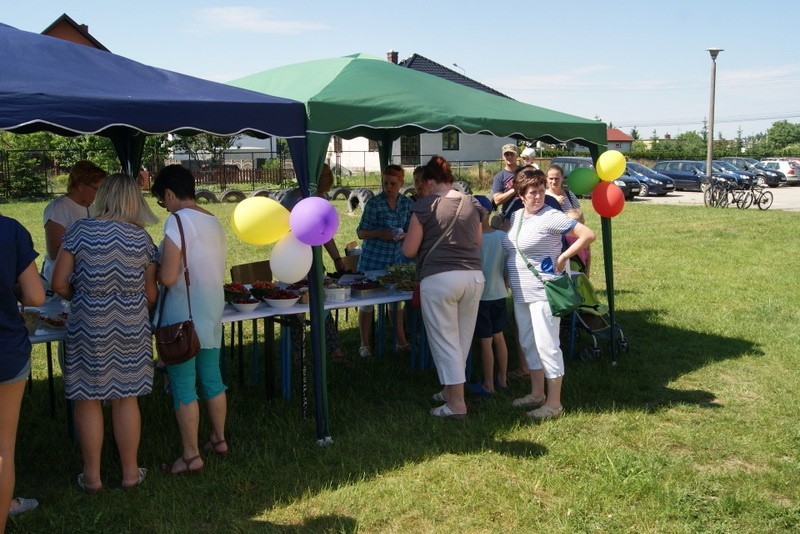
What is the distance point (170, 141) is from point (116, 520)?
1132 inches

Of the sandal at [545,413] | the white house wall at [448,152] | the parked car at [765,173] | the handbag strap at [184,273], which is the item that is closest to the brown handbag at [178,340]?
the handbag strap at [184,273]

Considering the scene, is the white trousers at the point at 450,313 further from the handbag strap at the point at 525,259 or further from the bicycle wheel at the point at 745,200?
the bicycle wheel at the point at 745,200

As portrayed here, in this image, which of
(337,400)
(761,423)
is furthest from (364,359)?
(761,423)

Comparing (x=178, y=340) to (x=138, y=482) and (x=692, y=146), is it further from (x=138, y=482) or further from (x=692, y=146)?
(x=692, y=146)

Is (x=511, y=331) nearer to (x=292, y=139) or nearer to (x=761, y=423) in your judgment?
(x=761, y=423)

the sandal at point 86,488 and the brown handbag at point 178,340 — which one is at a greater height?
the brown handbag at point 178,340

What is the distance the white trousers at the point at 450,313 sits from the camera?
4.92 metres

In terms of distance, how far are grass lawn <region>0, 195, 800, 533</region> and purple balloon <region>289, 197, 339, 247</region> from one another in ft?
4.29

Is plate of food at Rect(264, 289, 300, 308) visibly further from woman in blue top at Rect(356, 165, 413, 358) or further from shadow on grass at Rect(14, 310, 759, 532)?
woman in blue top at Rect(356, 165, 413, 358)

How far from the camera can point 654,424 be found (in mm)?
5312

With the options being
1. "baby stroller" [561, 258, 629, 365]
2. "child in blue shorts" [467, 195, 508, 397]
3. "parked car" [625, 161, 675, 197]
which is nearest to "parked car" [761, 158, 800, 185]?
"parked car" [625, 161, 675, 197]

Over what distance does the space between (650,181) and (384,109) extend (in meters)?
24.3

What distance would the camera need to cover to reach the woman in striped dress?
12.4 feet

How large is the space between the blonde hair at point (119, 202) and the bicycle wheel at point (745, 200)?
21513mm
